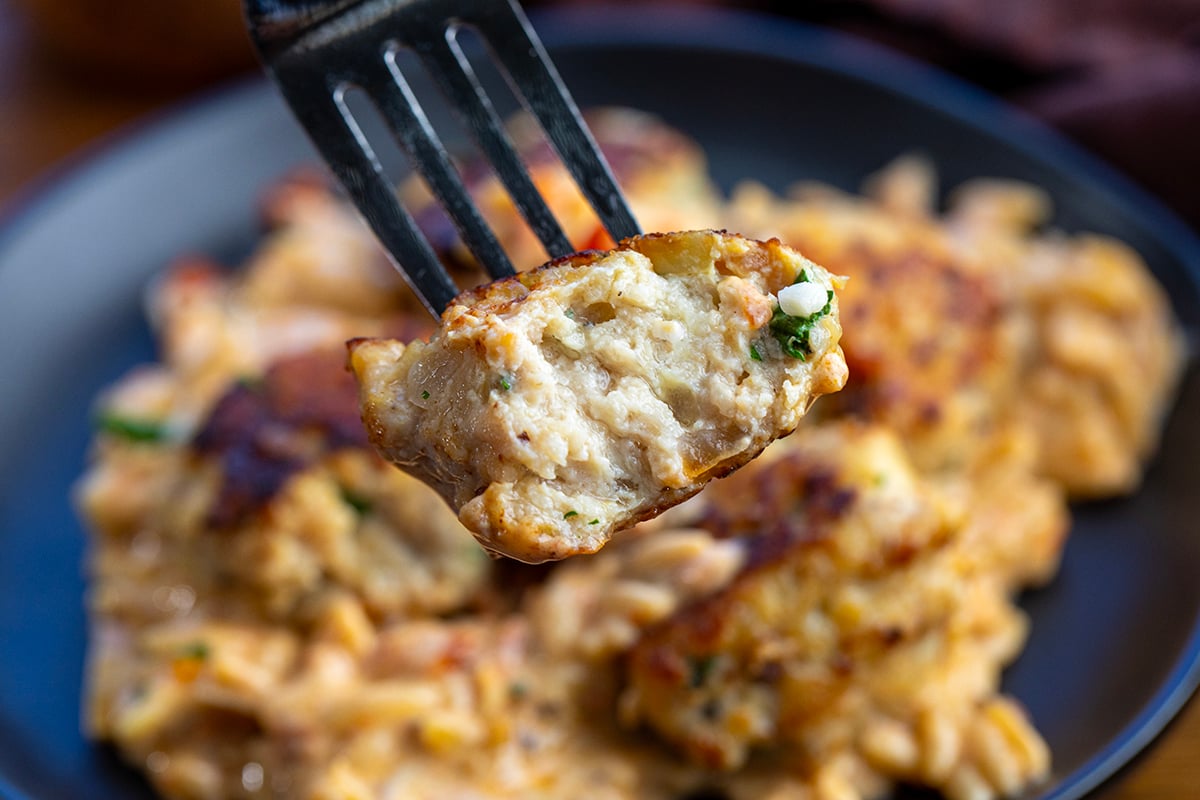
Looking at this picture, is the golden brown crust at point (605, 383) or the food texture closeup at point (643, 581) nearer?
the golden brown crust at point (605, 383)

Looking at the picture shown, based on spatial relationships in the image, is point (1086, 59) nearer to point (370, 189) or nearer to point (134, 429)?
point (370, 189)

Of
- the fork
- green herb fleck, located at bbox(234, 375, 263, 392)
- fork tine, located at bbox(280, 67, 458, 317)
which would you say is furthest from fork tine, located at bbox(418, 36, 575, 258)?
green herb fleck, located at bbox(234, 375, 263, 392)

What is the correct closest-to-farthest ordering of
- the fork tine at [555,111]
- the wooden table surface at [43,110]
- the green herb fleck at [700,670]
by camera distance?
the fork tine at [555,111] < the green herb fleck at [700,670] < the wooden table surface at [43,110]

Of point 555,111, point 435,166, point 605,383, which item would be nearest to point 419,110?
point 435,166

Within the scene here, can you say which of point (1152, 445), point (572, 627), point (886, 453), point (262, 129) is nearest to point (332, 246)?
point (262, 129)

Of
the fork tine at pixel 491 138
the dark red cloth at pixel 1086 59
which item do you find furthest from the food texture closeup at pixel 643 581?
the dark red cloth at pixel 1086 59

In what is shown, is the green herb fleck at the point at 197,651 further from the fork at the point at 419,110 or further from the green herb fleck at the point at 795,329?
the green herb fleck at the point at 795,329
